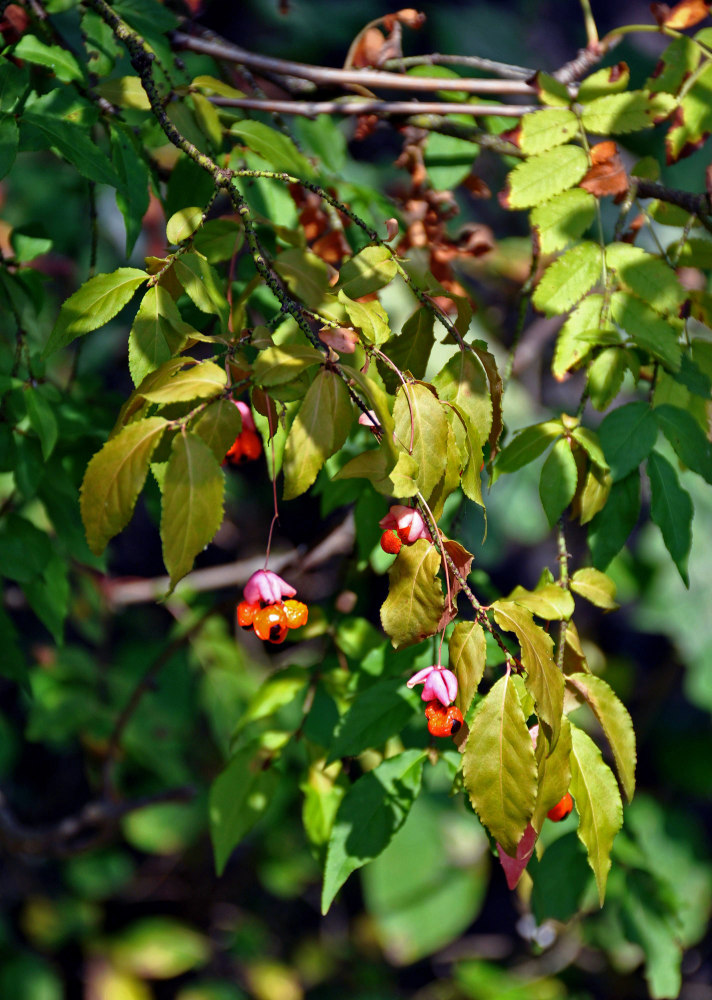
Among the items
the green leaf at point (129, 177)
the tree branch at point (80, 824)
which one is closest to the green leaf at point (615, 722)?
the green leaf at point (129, 177)

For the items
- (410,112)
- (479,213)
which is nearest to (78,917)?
(410,112)

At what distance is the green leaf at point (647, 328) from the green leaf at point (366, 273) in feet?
1.00

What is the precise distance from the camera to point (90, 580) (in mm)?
1925

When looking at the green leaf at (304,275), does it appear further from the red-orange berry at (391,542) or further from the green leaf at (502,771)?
the green leaf at (502,771)

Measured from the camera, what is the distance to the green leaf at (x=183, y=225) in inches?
31.6

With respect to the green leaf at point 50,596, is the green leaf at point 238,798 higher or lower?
lower

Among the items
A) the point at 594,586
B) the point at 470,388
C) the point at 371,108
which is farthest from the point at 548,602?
the point at 371,108

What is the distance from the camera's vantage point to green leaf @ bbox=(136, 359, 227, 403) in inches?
24.1

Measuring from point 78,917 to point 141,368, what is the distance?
215 cm

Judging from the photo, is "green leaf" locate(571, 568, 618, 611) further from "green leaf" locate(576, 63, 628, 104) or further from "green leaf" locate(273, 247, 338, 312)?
"green leaf" locate(576, 63, 628, 104)

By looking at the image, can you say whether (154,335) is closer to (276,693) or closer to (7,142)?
(7,142)

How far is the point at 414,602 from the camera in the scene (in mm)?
680

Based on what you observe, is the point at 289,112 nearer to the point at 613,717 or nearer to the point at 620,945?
the point at 613,717

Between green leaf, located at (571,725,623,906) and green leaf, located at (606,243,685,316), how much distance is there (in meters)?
0.49
